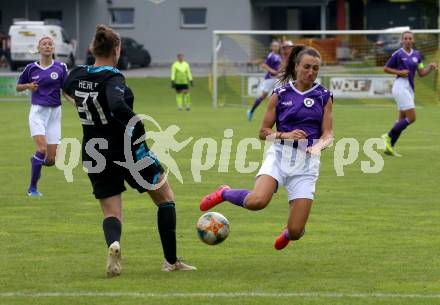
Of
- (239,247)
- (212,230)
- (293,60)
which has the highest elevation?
(293,60)

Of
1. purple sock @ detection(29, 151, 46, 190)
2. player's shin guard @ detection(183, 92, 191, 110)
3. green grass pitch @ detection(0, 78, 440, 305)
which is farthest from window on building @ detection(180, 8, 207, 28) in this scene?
purple sock @ detection(29, 151, 46, 190)

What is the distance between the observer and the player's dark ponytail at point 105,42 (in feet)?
27.2

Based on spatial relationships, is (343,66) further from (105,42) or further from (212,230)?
(105,42)

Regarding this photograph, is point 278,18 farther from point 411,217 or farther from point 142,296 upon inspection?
point 142,296

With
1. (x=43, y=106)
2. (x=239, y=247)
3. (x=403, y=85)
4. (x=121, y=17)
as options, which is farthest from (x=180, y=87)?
(x=239, y=247)

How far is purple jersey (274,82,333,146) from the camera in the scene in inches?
347

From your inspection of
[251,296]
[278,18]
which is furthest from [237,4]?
[251,296]

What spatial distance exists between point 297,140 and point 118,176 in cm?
147

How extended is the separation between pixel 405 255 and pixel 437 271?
830 millimetres

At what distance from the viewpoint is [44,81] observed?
1380 centimetres

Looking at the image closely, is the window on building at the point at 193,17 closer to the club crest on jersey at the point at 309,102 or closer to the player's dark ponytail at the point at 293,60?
the player's dark ponytail at the point at 293,60

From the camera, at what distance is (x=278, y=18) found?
62375 millimetres

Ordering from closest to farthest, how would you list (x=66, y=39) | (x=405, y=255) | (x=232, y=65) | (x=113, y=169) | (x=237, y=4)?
(x=113, y=169) → (x=405, y=255) → (x=232, y=65) → (x=66, y=39) → (x=237, y=4)

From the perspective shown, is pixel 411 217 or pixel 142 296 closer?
pixel 142 296
